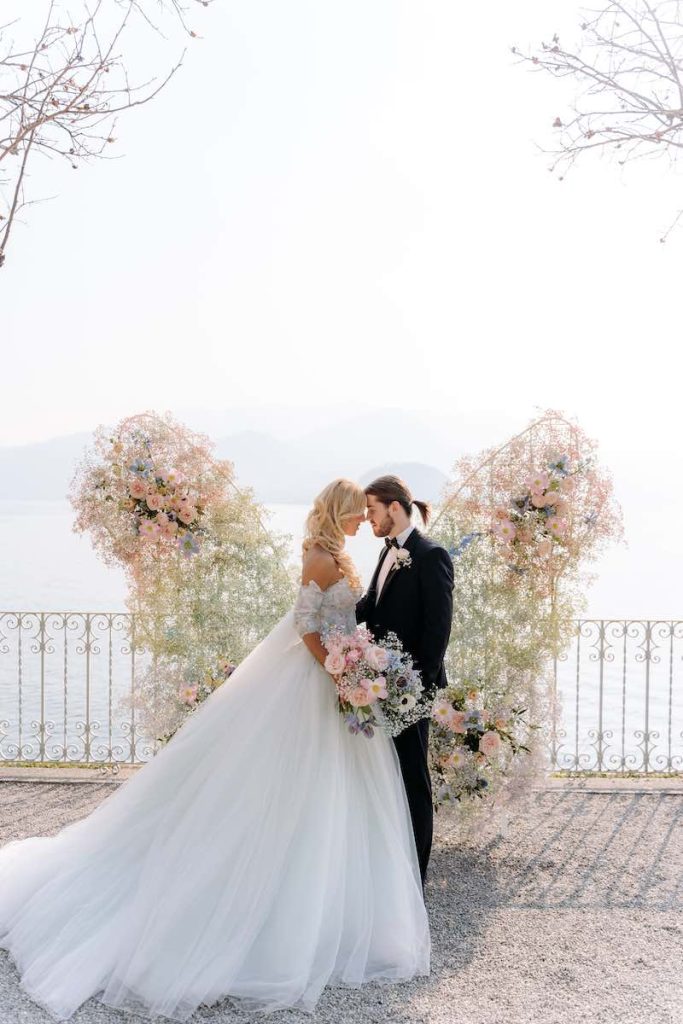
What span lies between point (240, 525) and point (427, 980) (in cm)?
306

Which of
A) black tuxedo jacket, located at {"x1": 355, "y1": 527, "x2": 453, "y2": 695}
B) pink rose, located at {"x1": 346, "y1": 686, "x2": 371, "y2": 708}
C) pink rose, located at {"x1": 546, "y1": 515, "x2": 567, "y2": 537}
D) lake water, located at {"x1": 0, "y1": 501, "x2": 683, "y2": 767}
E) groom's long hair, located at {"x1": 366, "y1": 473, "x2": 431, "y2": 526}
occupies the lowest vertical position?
lake water, located at {"x1": 0, "y1": 501, "x2": 683, "y2": 767}

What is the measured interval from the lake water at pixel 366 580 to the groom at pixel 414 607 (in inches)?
18.6

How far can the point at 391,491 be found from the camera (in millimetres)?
5102

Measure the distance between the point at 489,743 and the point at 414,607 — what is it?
127 cm

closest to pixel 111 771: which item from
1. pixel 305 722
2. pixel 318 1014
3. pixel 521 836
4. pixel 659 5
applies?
pixel 521 836

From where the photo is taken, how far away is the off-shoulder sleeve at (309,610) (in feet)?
15.5

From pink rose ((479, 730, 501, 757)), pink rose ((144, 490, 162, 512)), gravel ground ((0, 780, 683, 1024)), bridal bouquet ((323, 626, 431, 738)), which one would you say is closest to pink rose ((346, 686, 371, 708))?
bridal bouquet ((323, 626, 431, 738))

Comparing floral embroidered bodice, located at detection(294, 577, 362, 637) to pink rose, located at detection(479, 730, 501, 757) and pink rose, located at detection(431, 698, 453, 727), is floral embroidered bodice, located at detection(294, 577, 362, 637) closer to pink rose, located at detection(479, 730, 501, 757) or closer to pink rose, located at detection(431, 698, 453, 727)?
pink rose, located at detection(431, 698, 453, 727)

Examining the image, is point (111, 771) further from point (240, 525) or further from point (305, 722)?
point (305, 722)

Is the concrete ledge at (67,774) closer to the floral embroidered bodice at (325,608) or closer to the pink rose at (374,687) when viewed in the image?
the floral embroidered bodice at (325,608)

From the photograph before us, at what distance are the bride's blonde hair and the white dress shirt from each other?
0.32 m

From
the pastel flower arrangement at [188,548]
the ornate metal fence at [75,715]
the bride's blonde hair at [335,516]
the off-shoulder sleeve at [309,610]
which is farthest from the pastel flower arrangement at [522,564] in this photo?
the ornate metal fence at [75,715]

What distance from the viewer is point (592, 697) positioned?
14.0 metres

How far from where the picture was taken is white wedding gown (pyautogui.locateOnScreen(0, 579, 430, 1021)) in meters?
4.11
